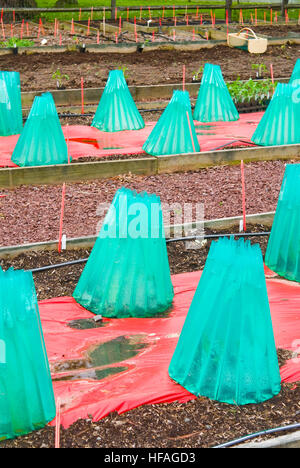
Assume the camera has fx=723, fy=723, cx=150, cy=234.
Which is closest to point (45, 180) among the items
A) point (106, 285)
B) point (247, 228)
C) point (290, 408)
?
point (247, 228)

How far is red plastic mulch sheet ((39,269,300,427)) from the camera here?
4570mm

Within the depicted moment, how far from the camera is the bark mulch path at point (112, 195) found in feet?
24.5

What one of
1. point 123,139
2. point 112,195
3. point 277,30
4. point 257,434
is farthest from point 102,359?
point 277,30

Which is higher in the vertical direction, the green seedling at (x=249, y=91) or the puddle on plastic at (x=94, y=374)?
the green seedling at (x=249, y=91)

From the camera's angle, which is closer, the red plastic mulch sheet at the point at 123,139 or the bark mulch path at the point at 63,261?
the bark mulch path at the point at 63,261

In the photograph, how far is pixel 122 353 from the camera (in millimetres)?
5180

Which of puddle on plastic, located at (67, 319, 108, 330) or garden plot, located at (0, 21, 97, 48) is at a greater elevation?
garden plot, located at (0, 21, 97, 48)

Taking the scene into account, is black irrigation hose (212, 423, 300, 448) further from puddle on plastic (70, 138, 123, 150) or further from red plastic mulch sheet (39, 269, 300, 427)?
puddle on plastic (70, 138, 123, 150)

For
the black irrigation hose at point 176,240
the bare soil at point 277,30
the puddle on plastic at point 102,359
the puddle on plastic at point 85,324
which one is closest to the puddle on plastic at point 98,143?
the black irrigation hose at point 176,240

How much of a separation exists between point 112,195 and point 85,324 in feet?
10.5

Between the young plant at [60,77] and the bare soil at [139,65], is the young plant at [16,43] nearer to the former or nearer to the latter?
the bare soil at [139,65]

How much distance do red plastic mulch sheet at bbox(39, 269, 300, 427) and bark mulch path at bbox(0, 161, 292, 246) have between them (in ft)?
5.47

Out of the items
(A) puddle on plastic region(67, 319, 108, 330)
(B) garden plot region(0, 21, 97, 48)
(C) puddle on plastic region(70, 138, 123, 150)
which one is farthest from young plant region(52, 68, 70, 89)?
(A) puddle on plastic region(67, 319, 108, 330)

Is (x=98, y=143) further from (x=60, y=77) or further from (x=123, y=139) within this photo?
(x=60, y=77)
